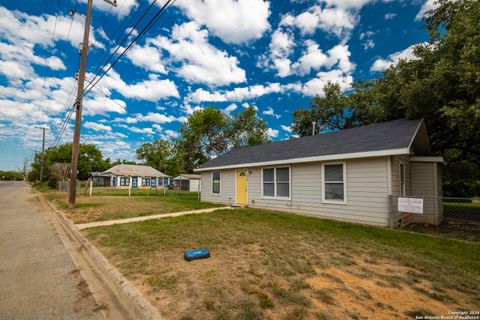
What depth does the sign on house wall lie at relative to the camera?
644cm

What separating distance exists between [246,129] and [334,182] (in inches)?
1094

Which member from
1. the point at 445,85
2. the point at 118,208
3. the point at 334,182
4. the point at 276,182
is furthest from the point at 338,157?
the point at 118,208

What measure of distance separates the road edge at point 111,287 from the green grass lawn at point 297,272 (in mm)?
122

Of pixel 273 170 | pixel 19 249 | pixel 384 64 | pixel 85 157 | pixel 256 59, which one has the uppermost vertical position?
pixel 256 59

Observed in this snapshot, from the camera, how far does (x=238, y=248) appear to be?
4.89 meters

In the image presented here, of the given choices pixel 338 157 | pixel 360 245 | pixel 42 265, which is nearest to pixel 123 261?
pixel 42 265

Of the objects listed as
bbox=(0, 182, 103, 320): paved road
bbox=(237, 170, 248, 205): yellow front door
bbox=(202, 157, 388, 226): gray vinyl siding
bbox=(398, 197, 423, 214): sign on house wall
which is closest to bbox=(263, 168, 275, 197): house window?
bbox=(202, 157, 388, 226): gray vinyl siding

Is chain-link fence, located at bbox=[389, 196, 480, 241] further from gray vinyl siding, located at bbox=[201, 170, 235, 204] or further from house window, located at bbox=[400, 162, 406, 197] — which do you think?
gray vinyl siding, located at bbox=[201, 170, 235, 204]

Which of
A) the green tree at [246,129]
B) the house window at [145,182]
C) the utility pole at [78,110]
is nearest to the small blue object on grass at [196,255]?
the utility pole at [78,110]

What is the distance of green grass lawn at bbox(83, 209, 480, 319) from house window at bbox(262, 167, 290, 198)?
14.0ft

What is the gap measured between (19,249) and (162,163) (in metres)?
47.3

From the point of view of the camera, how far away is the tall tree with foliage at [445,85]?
28.0 feet

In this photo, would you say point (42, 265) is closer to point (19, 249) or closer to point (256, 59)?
point (19, 249)

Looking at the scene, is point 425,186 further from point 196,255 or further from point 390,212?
point 196,255
